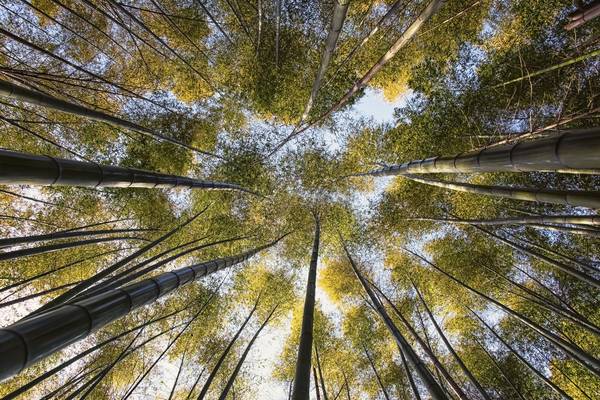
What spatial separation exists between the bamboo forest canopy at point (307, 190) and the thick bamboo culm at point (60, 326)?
8.00ft

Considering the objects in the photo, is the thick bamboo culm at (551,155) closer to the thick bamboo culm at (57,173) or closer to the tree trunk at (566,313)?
the thick bamboo culm at (57,173)

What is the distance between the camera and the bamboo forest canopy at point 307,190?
6.02 metres

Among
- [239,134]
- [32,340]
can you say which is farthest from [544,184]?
[32,340]

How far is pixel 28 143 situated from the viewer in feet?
20.7

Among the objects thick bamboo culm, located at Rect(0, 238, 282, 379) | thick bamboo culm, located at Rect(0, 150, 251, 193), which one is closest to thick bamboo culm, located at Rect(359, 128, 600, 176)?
thick bamboo culm, located at Rect(0, 238, 282, 379)

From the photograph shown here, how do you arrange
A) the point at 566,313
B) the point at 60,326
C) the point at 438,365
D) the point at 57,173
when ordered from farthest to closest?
the point at 566,313 → the point at 438,365 → the point at 57,173 → the point at 60,326

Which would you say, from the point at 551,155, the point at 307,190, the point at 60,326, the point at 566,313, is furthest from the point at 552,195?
the point at 307,190

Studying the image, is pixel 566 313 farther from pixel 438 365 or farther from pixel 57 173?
pixel 57 173

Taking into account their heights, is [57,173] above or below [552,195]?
above

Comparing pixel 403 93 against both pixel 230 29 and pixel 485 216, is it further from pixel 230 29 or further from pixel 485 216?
→ pixel 230 29

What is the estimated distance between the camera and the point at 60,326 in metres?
1.68

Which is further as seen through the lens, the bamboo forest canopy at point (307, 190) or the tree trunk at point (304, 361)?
the bamboo forest canopy at point (307, 190)

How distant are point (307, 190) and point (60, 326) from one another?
7.73 metres

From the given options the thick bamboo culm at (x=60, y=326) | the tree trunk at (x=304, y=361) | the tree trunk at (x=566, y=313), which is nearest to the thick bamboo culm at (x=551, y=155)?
the tree trunk at (x=304, y=361)
